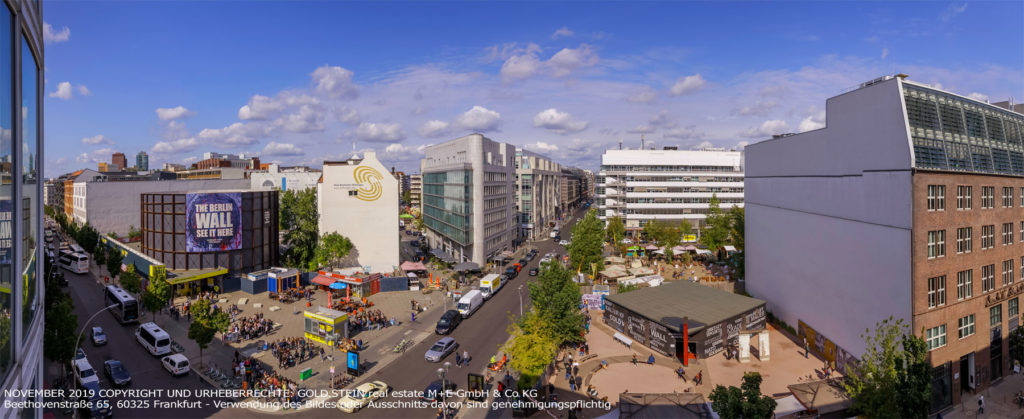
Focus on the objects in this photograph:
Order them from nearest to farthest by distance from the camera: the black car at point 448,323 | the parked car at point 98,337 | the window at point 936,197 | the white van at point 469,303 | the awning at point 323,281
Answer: the window at point 936,197 → the parked car at point 98,337 → the black car at point 448,323 → the white van at point 469,303 → the awning at point 323,281

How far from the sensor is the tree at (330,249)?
5447 cm

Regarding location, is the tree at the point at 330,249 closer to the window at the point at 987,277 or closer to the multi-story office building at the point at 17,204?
the multi-story office building at the point at 17,204

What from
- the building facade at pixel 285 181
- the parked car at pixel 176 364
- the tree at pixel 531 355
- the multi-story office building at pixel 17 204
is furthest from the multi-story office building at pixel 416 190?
the multi-story office building at pixel 17 204

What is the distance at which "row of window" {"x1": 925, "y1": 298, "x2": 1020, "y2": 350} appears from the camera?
1003 inches

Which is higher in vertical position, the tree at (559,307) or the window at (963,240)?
the window at (963,240)

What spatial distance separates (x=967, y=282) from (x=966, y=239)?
2.57m

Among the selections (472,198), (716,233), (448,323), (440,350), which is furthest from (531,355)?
(716,233)

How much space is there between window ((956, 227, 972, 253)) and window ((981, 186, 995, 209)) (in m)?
2.47

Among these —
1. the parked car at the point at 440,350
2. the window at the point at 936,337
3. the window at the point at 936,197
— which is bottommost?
the parked car at the point at 440,350

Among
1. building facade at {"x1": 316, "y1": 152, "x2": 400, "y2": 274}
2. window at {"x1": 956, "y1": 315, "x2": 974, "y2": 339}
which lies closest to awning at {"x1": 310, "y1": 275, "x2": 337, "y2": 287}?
building facade at {"x1": 316, "y1": 152, "x2": 400, "y2": 274}

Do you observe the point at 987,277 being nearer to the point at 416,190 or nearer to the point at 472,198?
the point at 472,198

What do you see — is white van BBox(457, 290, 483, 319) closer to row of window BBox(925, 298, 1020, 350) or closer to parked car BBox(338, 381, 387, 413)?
parked car BBox(338, 381, 387, 413)

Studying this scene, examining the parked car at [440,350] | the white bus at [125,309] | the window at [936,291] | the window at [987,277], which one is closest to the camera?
the window at [936,291]

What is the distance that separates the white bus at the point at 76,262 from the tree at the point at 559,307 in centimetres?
6097
